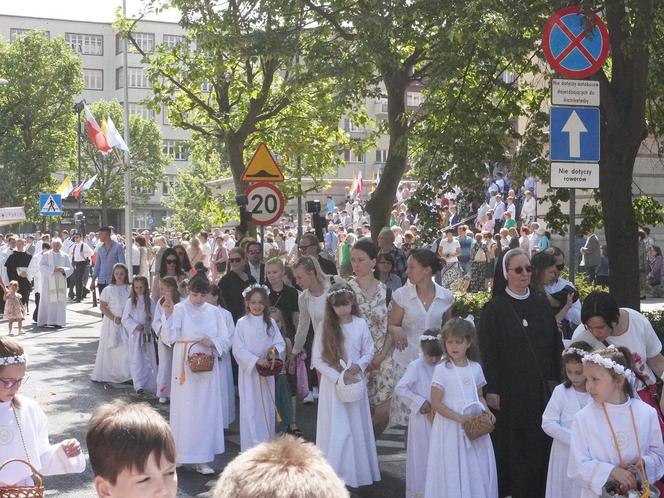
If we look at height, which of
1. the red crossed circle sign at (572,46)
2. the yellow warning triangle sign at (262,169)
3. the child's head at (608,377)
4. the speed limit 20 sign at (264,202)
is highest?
the red crossed circle sign at (572,46)

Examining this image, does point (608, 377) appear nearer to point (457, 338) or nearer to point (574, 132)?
point (457, 338)

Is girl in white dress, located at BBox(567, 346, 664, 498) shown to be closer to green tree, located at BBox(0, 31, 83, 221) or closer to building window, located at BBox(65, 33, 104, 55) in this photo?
green tree, located at BBox(0, 31, 83, 221)

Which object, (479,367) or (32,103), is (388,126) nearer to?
(479,367)

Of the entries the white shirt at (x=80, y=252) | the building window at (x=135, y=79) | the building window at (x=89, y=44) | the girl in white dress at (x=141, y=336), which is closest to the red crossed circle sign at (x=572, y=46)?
the girl in white dress at (x=141, y=336)

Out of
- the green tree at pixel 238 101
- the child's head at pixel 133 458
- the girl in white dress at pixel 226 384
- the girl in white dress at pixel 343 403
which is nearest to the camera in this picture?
the child's head at pixel 133 458

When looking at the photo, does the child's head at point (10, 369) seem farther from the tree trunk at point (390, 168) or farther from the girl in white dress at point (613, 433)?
the tree trunk at point (390, 168)

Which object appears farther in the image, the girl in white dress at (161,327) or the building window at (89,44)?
the building window at (89,44)

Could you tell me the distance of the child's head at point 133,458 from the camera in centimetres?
328

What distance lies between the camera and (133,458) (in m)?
3.28

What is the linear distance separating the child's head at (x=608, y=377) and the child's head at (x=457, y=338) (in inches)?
66.8

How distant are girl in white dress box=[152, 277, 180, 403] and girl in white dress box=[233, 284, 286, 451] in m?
2.20

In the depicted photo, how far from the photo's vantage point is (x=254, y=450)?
251 cm

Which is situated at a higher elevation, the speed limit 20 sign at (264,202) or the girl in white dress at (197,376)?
the speed limit 20 sign at (264,202)

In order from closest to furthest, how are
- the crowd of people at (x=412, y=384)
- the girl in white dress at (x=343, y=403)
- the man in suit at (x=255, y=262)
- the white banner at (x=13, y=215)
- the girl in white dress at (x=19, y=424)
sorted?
1. the girl in white dress at (x=19, y=424)
2. the crowd of people at (x=412, y=384)
3. the girl in white dress at (x=343, y=403)
4. the man in suit at (x=255, y=262)
5. the white banner at (x=13, y=215)
